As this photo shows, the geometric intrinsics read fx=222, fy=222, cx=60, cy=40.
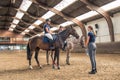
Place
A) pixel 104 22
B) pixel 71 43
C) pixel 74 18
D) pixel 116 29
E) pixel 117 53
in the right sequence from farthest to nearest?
pixel 74 18 → pixel 104 22 → pixel 116 29 → pixel 117 53 → pixel 71 43

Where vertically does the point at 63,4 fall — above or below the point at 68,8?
above

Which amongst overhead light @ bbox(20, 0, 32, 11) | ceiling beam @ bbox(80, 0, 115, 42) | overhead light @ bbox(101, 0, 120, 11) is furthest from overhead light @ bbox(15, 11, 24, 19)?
overhead light @ bbox(101, 0, 120, 11)

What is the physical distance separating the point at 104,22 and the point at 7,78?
2315 centimetres

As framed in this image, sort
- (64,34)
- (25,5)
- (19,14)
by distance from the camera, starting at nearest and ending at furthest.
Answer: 1. (64,34)
2. (25,5)
3. (19,14)

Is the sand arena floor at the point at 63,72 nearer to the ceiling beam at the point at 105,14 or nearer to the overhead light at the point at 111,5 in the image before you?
the overhead light at the point at 111,5

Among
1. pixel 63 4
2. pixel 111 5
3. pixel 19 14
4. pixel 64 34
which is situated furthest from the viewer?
pixel 19 14

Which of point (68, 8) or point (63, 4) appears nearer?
point (63, 4)

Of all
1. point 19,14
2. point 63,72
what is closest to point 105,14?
point 63,72

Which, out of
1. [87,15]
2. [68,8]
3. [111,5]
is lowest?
[87,15]

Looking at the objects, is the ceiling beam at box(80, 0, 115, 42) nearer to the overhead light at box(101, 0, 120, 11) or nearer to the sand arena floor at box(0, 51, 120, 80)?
the overhead light at box(101, 0, 120, 11)

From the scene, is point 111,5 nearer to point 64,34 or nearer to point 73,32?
point 73,32

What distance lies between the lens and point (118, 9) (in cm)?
2570

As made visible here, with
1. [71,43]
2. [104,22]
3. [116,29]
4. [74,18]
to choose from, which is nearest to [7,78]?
[71,43]

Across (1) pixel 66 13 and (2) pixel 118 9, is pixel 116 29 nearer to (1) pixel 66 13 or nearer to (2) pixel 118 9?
(2) pixel 118 9
